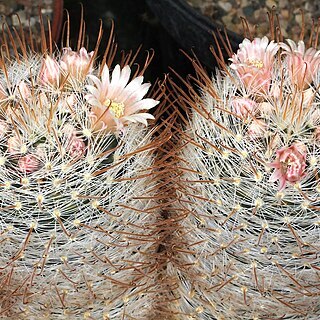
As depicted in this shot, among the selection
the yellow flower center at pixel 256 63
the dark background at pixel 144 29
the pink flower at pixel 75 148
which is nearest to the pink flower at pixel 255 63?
the yellow flower center at pixel 256 63

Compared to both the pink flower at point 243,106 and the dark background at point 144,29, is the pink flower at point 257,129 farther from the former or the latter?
the dark background at point 144,29

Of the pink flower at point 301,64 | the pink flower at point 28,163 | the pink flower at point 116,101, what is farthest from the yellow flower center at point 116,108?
the pink flower at point 301,64

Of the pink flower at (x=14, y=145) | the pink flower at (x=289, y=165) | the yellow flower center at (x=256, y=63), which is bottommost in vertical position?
the pink flower at (x=14, y=145)

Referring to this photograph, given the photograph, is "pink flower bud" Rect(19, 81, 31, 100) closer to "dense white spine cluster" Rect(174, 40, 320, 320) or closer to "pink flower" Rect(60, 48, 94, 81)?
"pink flower" Rect(60, 48, 94, 81)

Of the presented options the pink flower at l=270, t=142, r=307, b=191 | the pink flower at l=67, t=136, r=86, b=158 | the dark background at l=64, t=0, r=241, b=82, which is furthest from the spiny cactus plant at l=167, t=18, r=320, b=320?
the dark background at l=64, t=0, r=241, b=82

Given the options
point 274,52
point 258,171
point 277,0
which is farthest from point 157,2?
point 258,171

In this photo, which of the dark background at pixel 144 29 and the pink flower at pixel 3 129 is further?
the dark background at pixel 144 29

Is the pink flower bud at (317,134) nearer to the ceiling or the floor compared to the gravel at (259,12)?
nearer to the ceiling
